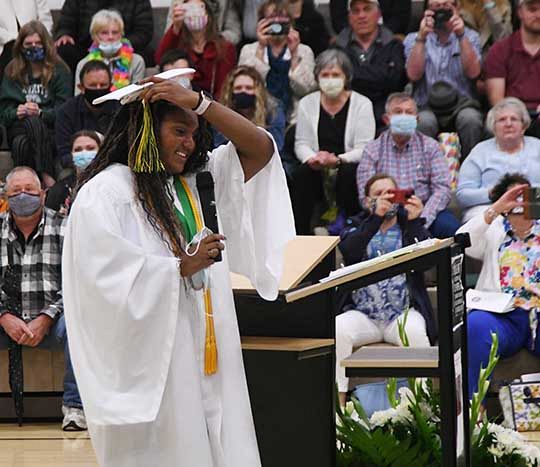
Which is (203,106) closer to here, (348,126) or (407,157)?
(407,157)

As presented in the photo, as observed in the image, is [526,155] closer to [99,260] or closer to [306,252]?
[306,252]

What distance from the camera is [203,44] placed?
30.7 ft

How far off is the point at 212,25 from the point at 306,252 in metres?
4.88

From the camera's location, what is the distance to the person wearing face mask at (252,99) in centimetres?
853

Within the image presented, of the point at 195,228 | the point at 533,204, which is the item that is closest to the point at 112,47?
the point at 195,228

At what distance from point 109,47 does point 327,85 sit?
169 centimetres

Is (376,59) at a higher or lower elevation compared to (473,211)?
higher

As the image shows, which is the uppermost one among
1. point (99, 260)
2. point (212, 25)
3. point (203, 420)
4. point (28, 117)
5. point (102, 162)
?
point (212, 25)

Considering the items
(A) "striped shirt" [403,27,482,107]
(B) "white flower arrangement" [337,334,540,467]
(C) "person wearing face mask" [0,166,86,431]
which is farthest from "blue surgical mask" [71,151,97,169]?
(B) "white flower arrangement" [337,334,540,467]

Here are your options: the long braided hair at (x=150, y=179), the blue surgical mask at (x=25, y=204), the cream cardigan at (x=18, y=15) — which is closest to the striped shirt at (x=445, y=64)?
the cream cardigan at (x=18, y=15)

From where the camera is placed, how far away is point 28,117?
9.06 m

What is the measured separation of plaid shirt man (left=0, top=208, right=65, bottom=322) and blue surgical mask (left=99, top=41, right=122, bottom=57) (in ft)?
Result: 6.92

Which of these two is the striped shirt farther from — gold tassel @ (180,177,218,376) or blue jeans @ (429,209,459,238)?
gold tassel @ (180,177,218,376)

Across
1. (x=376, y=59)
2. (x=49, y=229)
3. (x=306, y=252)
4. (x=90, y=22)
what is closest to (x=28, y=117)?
(x=90, y=22)
